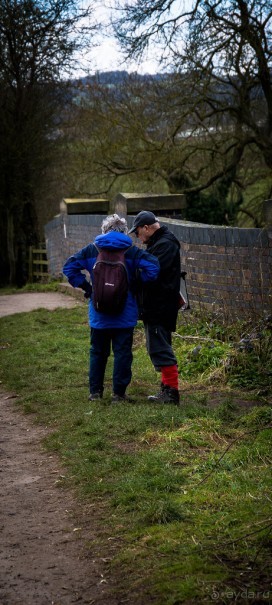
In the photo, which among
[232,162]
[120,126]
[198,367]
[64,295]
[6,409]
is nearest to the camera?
[6,409]

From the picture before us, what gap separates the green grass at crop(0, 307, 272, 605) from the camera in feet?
13.7

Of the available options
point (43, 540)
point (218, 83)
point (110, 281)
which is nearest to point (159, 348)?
point (110, 281)

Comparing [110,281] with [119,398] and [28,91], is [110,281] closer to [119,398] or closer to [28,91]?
[119,398]

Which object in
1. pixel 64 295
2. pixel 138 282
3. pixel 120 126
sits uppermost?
pixel 120 126

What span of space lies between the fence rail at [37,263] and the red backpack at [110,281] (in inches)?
740

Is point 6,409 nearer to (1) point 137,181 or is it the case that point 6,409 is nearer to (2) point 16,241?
(1) point 137,181

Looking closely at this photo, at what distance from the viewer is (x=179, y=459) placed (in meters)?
6.09

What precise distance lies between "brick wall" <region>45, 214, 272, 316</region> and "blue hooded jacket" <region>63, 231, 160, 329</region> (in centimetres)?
245

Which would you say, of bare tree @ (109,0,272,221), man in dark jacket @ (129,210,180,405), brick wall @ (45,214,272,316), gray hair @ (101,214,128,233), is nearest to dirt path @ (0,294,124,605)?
man in dark jacket @ (129,210,180,405)

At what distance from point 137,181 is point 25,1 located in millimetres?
5922

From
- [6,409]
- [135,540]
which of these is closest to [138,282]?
[6,409]

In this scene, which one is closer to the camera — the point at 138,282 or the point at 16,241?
the point at 138,282

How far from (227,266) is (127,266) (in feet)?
10.7

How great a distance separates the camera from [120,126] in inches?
977
